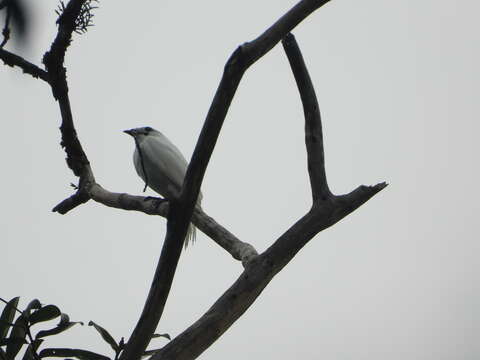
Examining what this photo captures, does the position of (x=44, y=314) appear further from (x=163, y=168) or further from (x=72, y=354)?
(x=163, y=168)

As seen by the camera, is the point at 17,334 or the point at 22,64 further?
the point at 22,64

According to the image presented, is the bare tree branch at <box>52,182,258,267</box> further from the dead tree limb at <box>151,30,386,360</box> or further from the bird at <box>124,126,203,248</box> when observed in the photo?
the bird at <box>124,126,203,248</box>

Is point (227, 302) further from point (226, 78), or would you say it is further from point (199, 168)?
point (226, 78)

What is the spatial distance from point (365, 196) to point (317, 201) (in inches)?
9.2

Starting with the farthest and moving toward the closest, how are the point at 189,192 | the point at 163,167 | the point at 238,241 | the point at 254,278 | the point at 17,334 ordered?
the point at 163,167, the point at 238,241, the point at 17,334, the point at 254,278, the point at 189,192

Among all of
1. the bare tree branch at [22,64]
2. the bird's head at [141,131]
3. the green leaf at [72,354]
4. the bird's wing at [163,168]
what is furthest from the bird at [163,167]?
the green leaf at [72,354]

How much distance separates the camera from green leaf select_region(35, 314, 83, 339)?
2.90 m

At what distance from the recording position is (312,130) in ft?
9.83

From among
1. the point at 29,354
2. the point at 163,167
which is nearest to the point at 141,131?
the point at 163,167

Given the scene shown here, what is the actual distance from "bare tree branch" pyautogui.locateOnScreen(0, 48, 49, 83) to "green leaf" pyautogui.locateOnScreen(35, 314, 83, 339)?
1.70 m

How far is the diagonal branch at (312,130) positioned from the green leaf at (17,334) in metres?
1.56

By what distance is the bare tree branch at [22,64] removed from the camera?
148 inches

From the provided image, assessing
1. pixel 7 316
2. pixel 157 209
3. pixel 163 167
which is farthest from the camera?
pixel 163 167

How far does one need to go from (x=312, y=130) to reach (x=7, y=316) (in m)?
1.82
